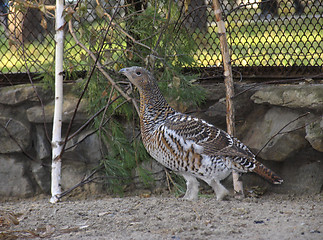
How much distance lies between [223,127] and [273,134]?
664 millimetres

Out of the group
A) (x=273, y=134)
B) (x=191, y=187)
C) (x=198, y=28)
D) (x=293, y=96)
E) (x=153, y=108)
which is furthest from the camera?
(x=198, y=28)

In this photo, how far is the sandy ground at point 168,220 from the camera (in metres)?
3.83

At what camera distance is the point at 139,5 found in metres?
6.05

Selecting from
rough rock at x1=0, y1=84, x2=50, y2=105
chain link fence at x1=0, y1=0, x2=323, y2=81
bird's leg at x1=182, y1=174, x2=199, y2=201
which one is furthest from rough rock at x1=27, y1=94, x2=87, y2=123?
bird's leg at x1=182, y1=174, x2=199, y2=201

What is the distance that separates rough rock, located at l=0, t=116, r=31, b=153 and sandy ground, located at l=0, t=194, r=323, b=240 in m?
1.27

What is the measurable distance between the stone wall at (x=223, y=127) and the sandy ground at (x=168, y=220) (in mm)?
755

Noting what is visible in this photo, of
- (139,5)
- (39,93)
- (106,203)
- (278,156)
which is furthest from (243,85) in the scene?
(39,93)

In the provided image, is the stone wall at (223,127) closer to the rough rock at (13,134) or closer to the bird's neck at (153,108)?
the rough rock at (13,134)

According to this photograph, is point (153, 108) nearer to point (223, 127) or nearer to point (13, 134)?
point (223, 127)

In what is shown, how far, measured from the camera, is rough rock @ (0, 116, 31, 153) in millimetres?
6074

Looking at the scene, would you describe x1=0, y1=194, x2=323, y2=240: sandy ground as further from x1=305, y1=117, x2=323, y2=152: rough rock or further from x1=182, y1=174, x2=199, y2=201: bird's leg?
x1=305, y1=117, x2=323, y2=152: rough rock

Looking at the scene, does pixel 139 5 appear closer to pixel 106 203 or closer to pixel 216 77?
pixel 216 77

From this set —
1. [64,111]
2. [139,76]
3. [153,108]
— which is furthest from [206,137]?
[64,111]

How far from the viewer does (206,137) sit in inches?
187
